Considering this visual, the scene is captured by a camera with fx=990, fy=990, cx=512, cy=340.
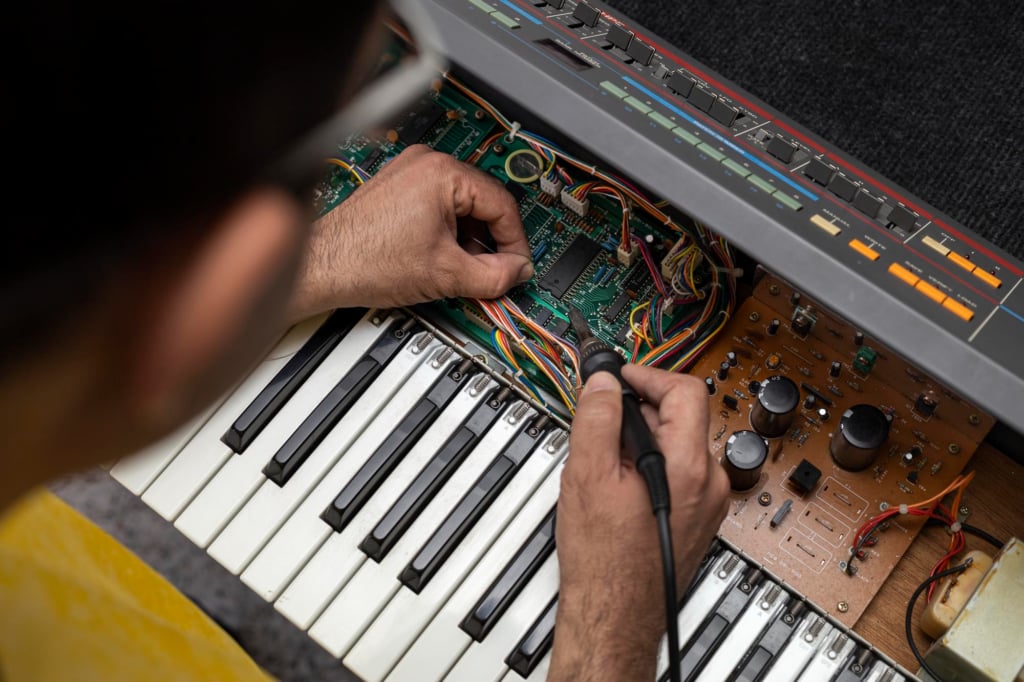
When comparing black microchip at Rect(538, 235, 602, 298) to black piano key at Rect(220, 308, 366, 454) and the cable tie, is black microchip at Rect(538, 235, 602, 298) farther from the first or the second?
black piano key at Rect(220, 308, 366, 454)

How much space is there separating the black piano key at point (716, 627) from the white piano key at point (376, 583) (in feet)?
1.40

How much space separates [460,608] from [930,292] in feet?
2.78

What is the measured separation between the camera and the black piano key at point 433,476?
5.22 feet

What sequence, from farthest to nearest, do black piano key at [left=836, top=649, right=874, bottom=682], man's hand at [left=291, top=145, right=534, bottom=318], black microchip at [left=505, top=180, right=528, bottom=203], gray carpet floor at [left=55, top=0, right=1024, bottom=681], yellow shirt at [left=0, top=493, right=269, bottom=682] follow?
1. gray carpet floor at [left=55, top=0, right=1024, bottom=681]
2. black microchip at [left=505, top=180, right=528, bottom=203]
3. man's hand at [left=291, top=145, right=534, bottom=318]
4. black piano key at [left=836, top=649, right=874, bottom=682]
5. yellow shirt at [left=0, top=493, right=269, bottom=682]

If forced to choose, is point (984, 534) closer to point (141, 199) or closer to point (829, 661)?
point (829, 661)

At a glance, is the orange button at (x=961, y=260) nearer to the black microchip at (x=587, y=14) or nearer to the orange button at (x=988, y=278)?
the orange button at (x=988, y=278)

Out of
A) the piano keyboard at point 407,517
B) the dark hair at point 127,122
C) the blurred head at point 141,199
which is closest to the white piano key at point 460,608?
the piano keyboard at point 407,517

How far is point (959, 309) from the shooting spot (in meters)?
1.40

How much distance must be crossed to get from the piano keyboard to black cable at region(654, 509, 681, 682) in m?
0.15

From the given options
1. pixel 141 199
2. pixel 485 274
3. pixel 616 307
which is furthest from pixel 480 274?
pixel 141 199

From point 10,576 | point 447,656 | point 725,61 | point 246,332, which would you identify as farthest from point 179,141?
point 725,61

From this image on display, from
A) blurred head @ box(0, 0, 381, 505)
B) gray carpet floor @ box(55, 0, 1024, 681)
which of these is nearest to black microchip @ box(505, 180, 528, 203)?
blurred head @ box(0, 0, 381, 505)

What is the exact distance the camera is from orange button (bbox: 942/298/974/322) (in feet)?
4.57

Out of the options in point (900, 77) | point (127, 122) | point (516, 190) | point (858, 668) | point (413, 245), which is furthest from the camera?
point (900, 77)
